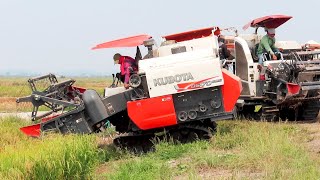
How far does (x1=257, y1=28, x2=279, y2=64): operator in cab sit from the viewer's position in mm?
12483

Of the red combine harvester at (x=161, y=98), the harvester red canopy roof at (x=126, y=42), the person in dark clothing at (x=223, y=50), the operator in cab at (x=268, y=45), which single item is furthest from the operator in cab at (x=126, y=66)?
the operator in cab at (x=268, y=45)

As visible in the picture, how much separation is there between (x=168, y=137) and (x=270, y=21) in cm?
502

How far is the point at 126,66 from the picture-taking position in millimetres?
9812

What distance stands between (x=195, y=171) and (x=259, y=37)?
25.2ft

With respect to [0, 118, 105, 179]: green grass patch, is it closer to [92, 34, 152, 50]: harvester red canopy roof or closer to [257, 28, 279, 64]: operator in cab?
[92, 34, 152, 50]: harvester red canopy roof

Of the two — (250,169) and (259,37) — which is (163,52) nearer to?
(250,169)

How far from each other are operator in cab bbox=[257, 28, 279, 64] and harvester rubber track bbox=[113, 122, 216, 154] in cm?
331

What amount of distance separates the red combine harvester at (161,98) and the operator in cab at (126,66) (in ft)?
0.55

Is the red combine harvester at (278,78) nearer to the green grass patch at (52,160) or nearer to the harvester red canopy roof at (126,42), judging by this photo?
the harvester red canopy roof at (126,42)

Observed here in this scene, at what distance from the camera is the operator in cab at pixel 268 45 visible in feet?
41.0

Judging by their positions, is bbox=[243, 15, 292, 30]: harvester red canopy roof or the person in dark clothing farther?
bbox=[243, 15, 292, 30]: harvester red canopy roof

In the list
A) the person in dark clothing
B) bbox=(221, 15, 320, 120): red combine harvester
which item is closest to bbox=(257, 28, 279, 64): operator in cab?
bbox=(221, 15, 320, 120): red combine harvester

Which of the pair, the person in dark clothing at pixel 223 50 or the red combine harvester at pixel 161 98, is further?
the person in dark clothing at pixel 223 50

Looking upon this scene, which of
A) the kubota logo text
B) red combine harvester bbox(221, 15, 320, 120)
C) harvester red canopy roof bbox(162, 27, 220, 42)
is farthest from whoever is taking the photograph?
red combine harvester bbox(221, 15, 320, 120)
